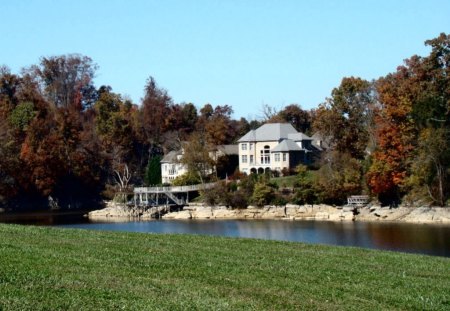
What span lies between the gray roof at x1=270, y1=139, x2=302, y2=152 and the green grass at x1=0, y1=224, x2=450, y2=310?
2372 inches

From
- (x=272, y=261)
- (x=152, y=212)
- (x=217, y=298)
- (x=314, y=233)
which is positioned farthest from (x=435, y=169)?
(x=217, y=298)

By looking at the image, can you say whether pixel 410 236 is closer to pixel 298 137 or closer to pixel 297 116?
pixel 298 137

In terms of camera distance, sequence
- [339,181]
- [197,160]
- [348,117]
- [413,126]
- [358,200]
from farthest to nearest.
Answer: [197,160], [348,117], [339,181], [358,200], [413,126]

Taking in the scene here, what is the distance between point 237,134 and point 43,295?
88690mm

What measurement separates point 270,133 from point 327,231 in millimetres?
37962

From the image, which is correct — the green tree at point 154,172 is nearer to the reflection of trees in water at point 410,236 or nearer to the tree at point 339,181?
the tree at point 339,181

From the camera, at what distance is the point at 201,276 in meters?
14.9

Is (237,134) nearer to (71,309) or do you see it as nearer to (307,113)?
(307,113)

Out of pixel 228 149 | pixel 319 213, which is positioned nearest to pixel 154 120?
pixel 228 149

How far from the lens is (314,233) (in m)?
47.5

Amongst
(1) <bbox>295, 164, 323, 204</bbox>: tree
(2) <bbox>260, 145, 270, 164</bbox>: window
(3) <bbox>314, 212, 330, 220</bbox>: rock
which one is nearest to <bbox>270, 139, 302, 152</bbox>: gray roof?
(2) <bbox>260, 145, 270, 164</bbox>: window

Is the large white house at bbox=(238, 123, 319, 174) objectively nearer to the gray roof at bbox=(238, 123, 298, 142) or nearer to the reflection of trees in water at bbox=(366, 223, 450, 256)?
the gray roof at bbox=(238, 123, 298, 142)

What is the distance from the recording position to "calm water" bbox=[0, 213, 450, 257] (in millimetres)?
39344

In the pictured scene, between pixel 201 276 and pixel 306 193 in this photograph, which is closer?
pixel 201 276
